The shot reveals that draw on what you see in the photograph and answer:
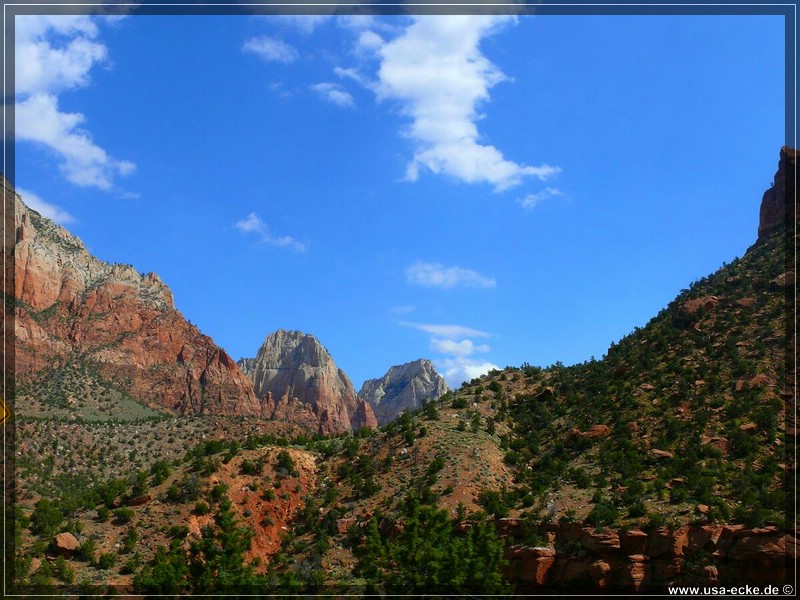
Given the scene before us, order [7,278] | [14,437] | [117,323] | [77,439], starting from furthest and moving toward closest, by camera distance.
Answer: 1. [117,323]
2. [7,278]
3. [77,439]
4. [14,437]

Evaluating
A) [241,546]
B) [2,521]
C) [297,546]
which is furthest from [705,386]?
[2,521]

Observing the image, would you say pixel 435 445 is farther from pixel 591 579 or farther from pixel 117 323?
pixel 117 323

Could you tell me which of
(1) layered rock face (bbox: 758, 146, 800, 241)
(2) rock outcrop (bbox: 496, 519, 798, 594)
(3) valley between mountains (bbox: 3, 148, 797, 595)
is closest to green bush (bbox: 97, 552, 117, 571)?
(3) valley between mountains (bbox: 3, 148, 797, 595)

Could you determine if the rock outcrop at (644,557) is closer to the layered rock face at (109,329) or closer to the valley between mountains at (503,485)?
the valley between mountains at (503,485)

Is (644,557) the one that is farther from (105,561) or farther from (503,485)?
(105,561)

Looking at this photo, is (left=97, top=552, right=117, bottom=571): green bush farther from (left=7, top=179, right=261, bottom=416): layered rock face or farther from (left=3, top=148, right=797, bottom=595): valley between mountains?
(left=7, top=179, right=261, bottom=416): layered rock face

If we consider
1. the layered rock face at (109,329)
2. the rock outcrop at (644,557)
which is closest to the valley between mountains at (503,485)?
the rock outcrop at (644,557)
